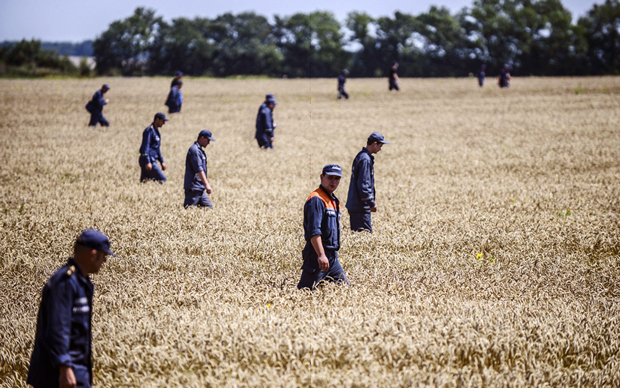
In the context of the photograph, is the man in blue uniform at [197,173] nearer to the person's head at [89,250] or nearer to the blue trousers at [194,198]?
the blue trousers at [194,198]

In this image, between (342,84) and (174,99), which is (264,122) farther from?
(342,84)

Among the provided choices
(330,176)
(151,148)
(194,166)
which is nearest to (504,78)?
(151,148)

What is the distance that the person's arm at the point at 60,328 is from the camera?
3.88 meters

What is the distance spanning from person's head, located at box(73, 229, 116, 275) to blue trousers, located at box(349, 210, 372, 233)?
5701 millimetres

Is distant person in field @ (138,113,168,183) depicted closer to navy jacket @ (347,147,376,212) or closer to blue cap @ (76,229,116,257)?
navy jacket @ (347,147,376,212)

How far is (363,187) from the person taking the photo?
8.98m

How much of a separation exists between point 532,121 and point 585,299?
71.9ft

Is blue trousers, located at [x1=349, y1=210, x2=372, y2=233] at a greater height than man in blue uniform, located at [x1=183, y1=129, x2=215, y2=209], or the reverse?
man in blue uniform, located at [x1=183, y1=129, x2=215, y2=209]

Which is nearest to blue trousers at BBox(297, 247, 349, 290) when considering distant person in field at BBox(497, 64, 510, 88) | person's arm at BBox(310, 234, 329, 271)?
person's arm at BBox(310, 234, 329, 271)

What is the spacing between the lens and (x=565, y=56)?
72812mm

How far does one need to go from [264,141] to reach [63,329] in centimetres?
1613

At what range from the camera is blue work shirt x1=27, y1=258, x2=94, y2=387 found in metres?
3.89

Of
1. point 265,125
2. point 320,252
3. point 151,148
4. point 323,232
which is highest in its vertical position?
point 265,125

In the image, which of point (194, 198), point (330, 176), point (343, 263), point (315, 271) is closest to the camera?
point (330, 176)
